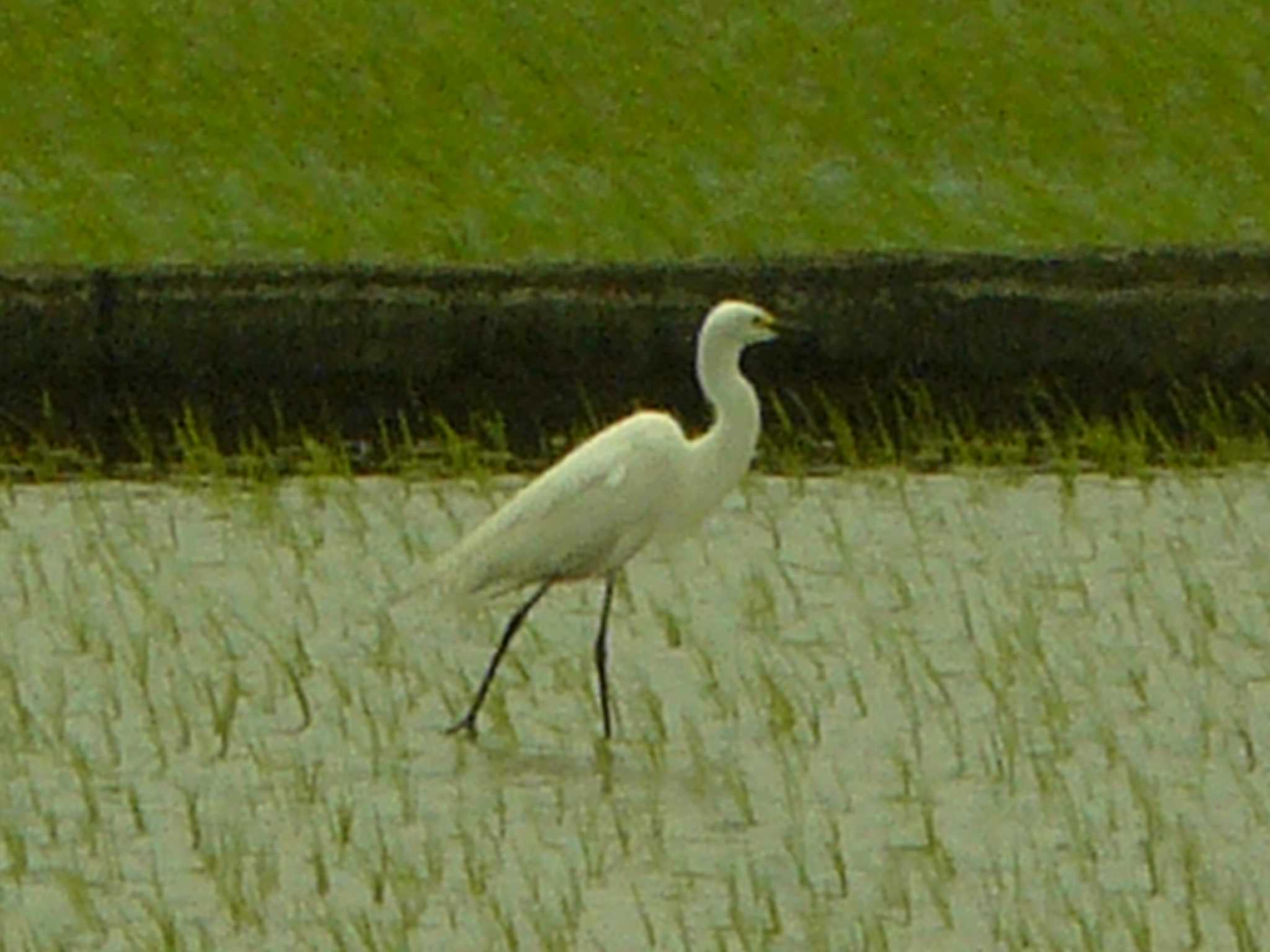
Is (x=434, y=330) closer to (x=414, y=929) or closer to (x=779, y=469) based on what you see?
(x=779, y=469)

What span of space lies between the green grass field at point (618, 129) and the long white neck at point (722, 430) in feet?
24.5

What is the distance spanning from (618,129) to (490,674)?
38.4 feet

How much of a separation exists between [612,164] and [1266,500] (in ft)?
25.3

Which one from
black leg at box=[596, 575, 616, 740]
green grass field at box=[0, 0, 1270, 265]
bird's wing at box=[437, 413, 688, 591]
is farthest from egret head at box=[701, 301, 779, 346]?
green grass field at box=[0, 0, 1270, 265]

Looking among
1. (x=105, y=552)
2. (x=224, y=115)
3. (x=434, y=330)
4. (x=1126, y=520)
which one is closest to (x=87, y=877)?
(x=105, y=552)

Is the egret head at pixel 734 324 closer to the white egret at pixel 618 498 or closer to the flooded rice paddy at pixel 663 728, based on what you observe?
the white egret at pixel 618 498

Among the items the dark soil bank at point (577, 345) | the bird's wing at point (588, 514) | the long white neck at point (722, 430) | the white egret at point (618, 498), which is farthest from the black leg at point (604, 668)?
the dark soil bank at point (577, 345)

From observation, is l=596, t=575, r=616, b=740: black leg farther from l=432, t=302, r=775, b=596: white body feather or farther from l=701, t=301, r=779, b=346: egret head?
l=701, t=301, r=779, b=346: egret head

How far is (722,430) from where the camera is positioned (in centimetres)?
855

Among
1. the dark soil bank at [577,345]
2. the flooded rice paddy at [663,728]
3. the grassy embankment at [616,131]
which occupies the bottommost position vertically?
the flooded rice paddy at [663,728]

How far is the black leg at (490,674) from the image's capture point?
813cm

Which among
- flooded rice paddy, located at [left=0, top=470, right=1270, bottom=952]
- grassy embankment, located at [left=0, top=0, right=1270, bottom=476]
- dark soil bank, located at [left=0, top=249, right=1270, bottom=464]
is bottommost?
flooded rice paddy, located at [left=0, top=470, right=1270, bottom=952]

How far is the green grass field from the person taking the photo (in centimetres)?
1738

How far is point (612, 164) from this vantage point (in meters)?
19.0
